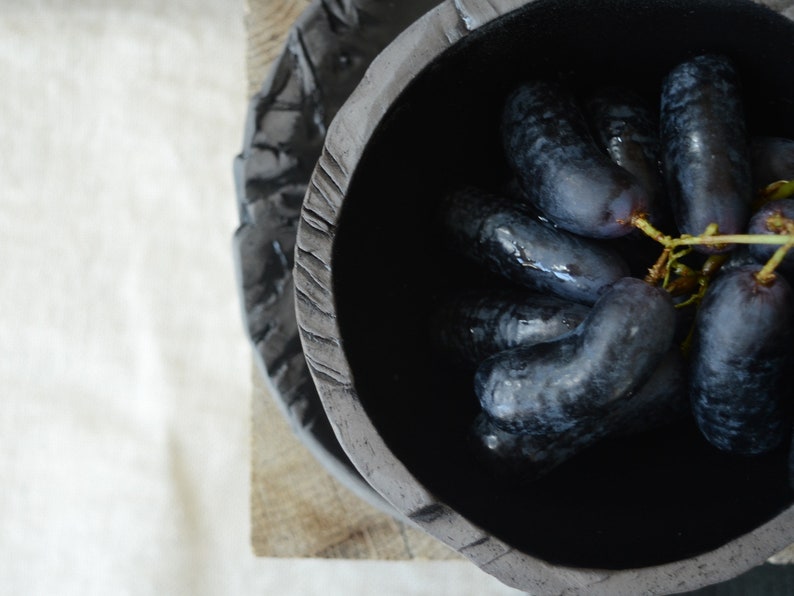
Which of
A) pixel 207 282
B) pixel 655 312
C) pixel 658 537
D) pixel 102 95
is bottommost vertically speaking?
pixel 207 282

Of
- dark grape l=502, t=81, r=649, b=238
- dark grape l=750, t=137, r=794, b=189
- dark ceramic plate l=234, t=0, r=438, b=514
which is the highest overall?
dark grape l=750, t=137, r=794, b=189

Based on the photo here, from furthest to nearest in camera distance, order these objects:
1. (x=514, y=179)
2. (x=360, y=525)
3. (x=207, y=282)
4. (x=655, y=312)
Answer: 1. (x=207, y=282)
2. (x=360, y=525)
3. (x=514, y=179)
4. (x=655, y=312)

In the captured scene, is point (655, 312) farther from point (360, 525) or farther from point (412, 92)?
point (360, 525)

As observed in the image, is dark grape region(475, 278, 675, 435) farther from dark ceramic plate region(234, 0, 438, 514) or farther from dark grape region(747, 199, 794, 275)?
dark ceramic plate region(234, 0, 438, 514)

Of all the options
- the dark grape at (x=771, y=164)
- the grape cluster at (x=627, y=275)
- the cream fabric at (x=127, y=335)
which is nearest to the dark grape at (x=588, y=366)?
the grape cluster at (x=627, y=275)

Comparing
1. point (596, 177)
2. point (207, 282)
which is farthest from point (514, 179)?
point (207, 282)

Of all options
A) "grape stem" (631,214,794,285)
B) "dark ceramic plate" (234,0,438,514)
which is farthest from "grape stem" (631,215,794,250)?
"dark ceramic plate" (234,0,438,514)
